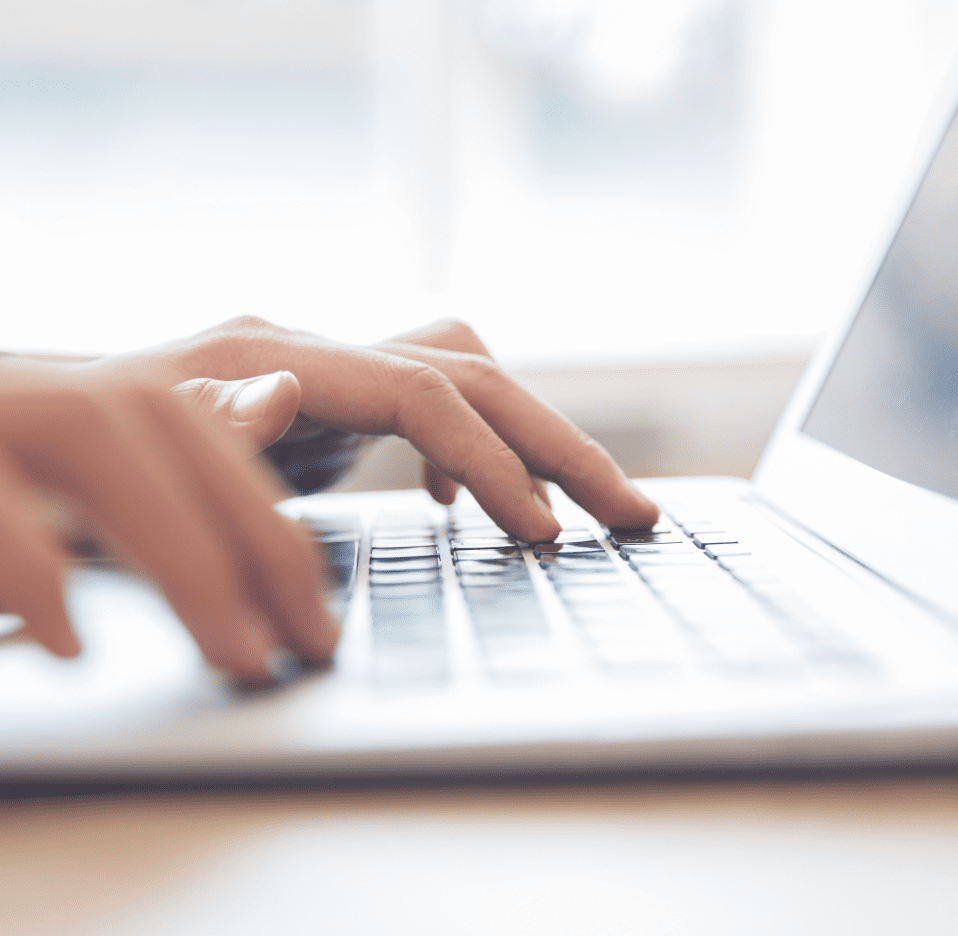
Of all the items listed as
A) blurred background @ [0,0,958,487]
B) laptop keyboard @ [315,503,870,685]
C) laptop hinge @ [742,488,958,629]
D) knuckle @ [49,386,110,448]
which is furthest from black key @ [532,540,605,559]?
blurred background @ [0,0,958,487]

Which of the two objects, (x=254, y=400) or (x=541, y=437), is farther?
(x=541, y=437)

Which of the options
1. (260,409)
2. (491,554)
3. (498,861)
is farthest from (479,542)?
(498,861)

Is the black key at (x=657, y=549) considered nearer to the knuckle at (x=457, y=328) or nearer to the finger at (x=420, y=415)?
the finger at (x=420, y=415)

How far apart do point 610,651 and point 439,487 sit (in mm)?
308

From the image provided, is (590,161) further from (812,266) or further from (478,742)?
(478,742)

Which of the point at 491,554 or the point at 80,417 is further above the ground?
the point at 80,417

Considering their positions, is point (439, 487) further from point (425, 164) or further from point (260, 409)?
point (425, 164)

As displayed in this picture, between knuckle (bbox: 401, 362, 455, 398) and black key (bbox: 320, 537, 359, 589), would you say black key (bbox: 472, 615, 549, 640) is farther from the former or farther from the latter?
knuckle (bbox: 401, 362, 455, 398)

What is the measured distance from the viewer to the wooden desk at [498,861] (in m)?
0.15

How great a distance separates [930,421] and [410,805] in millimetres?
299

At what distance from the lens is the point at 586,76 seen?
128 cm

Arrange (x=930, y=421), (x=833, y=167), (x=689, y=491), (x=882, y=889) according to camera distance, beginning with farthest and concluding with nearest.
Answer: (x=833, y=167) < (x=689, y=491) < (x=930, y=421) < (x=882, y=889)

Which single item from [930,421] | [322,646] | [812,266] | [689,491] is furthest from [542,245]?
[322,646]

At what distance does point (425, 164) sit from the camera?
4.04 feet
